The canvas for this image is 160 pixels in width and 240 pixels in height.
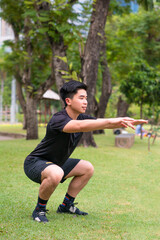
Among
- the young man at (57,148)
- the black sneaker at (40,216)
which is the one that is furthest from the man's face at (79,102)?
the black sneaker at (40,216)

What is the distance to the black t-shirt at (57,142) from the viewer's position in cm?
351

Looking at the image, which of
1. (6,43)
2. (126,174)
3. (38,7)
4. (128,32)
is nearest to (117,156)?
(126,174)

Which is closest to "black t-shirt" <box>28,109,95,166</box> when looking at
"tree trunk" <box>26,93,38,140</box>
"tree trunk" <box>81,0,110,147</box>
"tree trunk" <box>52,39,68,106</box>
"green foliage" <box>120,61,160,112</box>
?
"tree trunk" <box>81,0,110,147</box>

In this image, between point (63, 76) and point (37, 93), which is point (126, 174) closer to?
point (63, 76)

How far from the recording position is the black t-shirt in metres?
3.51

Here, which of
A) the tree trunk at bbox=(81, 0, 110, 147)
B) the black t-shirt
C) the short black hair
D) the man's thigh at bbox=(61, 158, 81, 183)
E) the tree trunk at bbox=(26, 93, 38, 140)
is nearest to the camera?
the black t-shirt

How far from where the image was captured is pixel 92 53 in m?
11.2

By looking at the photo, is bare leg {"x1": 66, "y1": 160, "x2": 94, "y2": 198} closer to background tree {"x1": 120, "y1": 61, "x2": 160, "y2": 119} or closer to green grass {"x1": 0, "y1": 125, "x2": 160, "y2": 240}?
green grass {"x1": 0, "y1": 125, "x2": 160, "y2": 240}

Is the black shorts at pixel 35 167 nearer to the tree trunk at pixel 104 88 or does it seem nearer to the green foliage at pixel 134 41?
the tree trunk at pixel 104 88

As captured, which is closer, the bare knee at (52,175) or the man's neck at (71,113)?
the bare knee at (52,175)

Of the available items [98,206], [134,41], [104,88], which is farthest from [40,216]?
[134,41]

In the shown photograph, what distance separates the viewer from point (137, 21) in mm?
19062

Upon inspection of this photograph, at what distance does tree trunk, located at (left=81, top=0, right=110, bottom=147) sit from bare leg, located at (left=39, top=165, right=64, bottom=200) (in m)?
7.74

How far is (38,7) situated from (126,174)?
6.74m
